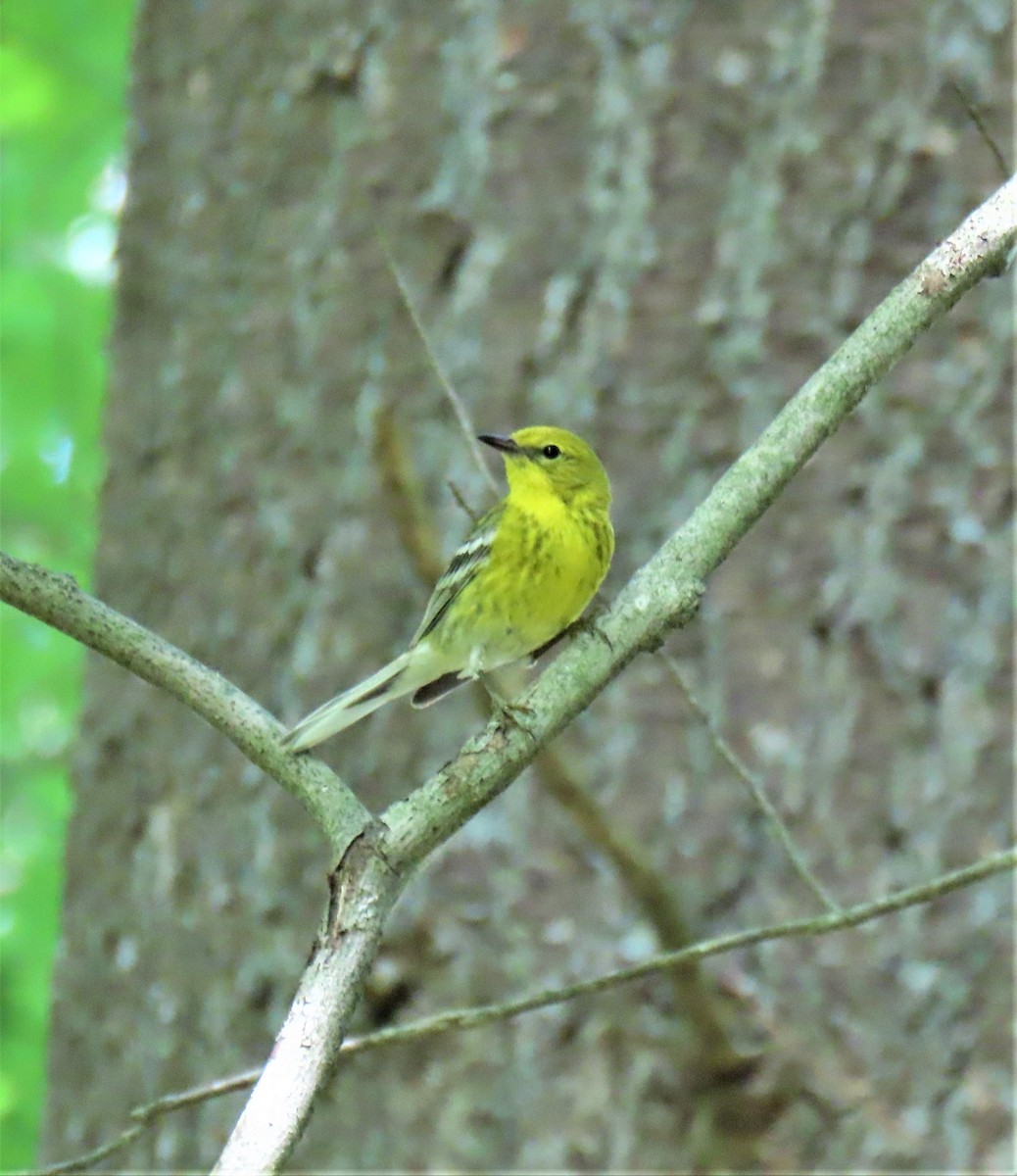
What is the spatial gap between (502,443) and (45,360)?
12.4 feet

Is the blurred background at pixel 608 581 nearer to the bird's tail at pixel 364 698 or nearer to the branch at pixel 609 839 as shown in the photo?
the branch at pixel 609 839

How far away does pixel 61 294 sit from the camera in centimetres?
682

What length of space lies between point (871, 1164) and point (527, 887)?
1019 millimetres

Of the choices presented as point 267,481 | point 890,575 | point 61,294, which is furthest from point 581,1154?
point 61,294

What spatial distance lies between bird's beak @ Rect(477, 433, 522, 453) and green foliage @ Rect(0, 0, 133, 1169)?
327cm

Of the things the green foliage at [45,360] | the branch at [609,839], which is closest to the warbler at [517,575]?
the branch at [609,839]

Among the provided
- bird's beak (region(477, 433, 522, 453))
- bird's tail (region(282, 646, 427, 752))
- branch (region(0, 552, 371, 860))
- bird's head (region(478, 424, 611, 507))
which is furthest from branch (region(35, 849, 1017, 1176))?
bird's beak (region(477, 433, 522, 453))

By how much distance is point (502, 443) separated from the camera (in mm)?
3684

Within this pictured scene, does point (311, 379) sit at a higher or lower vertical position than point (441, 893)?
higher

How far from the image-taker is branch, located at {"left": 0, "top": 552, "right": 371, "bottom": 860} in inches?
76.3

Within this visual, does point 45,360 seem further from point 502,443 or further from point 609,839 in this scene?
point 609,839

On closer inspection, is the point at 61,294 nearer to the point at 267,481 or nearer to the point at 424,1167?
the point at 267,481

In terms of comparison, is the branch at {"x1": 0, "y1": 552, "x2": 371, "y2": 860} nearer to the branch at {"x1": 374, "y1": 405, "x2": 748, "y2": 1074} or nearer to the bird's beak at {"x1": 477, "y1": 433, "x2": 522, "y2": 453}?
the branch at {"x1": 374, "y1": 405, "x2": 748, "y2": 1074}

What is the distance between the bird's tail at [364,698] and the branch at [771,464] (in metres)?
0.96
